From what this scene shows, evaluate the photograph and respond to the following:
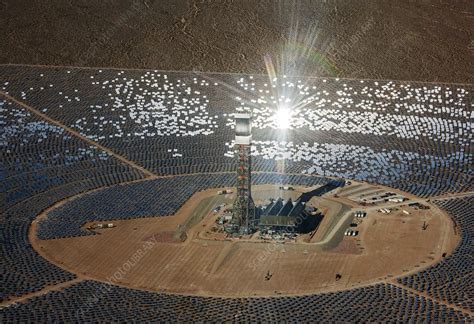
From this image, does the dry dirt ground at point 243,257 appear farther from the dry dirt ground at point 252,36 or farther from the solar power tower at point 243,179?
the dry dirt ground at point 252,36

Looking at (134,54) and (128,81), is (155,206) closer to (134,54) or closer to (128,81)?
(128,81)

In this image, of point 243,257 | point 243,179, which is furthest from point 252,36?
point 243,257

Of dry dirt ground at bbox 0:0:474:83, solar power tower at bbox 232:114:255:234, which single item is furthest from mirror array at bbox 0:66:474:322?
solar power tower at bbox 232:114:255:234

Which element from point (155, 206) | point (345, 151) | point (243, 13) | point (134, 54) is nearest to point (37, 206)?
point (155, 206)

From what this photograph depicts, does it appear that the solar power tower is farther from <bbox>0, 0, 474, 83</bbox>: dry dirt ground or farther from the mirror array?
<bbox>0, 0, 474, 83</bbox>: dry dirt ground

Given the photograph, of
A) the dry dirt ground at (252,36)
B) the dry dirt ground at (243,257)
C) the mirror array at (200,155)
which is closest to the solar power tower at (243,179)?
the dry dirt ground at (243,257)

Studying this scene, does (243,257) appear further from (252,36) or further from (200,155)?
(252,36)
